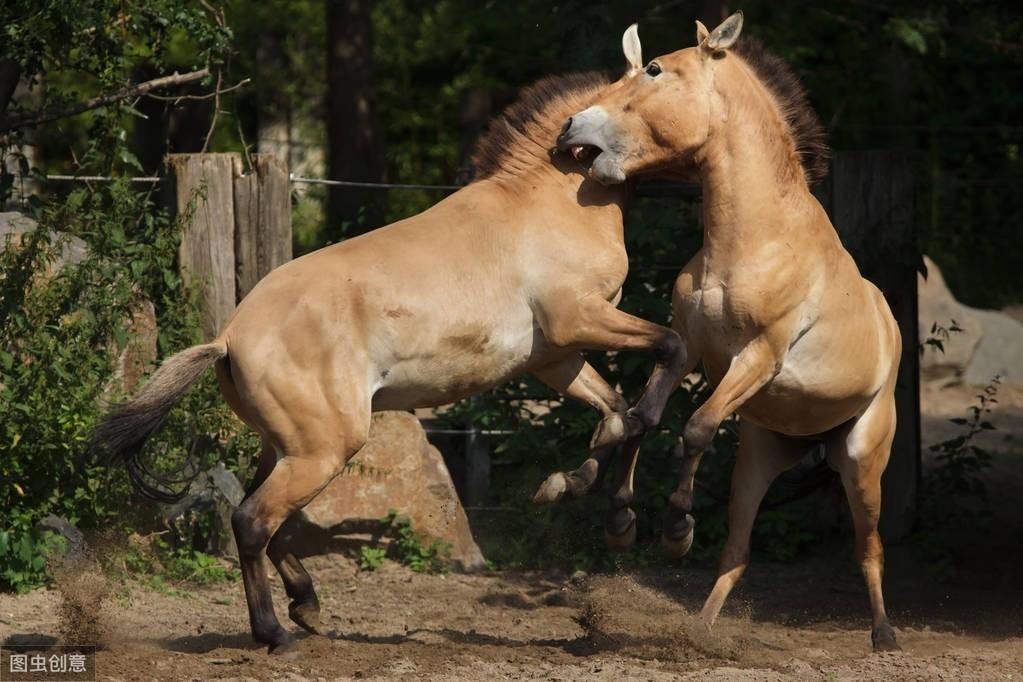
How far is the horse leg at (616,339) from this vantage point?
17.7 feet

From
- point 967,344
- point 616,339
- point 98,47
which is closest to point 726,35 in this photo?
point 616,339

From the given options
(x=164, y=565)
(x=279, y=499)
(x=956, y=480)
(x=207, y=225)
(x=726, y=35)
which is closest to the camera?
(x=279, y=499)

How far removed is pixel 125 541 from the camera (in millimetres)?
6570

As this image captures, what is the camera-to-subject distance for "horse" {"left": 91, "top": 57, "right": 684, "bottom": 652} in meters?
5.17

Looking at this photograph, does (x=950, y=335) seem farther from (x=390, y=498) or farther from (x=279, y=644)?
(x=279, y=644)

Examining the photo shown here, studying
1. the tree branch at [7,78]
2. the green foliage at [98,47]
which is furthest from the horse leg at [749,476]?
the tree branch at [7,78]

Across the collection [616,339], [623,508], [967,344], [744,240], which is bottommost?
[967,344]

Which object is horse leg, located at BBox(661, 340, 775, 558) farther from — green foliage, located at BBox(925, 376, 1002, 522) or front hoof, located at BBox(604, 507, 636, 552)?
green foliage, located at BBox(925, 376, 1002, 522)

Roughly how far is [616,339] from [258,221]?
93.5 inches

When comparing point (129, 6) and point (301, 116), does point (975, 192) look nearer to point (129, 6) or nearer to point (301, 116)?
point (301, 116)

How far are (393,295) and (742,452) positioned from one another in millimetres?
1867

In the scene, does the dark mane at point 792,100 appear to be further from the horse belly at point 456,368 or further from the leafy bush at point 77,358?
the leafy bush at point 77,358

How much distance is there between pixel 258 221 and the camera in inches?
275

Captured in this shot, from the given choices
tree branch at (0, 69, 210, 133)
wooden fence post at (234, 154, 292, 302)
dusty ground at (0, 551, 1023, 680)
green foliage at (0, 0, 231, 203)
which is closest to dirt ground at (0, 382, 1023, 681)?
dusty ground at (0, 551, 1023, 680)
